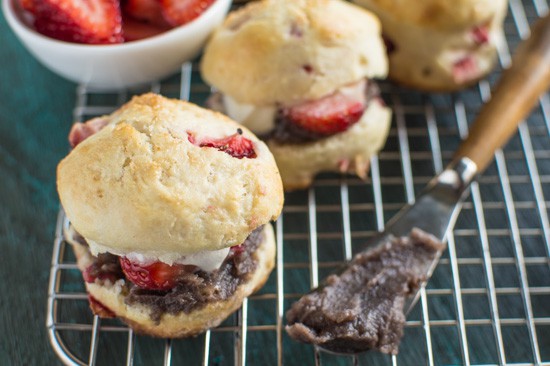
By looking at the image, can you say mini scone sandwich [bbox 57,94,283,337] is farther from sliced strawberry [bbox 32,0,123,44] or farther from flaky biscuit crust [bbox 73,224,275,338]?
sliced strawberry [bbox 32,0,123,44]

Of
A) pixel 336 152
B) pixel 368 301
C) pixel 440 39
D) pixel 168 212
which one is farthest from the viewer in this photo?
pixel 440 39

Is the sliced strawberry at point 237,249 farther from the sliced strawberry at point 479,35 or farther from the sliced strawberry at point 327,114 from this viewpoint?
the sliced strawberry at point 479,35

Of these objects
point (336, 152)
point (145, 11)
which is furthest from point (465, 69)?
point (145, 11)

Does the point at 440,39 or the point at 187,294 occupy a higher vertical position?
the point at 440,39

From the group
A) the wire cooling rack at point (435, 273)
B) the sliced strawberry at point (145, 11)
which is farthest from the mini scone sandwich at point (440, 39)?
the sliced strawberry at point (145, 11)

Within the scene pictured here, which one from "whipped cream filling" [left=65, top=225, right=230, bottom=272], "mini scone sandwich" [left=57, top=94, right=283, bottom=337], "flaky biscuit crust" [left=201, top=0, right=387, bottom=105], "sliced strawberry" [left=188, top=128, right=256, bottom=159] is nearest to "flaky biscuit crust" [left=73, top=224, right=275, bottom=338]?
"mini scone sandwich" [left=57, top=94, right=283, bottom=337]

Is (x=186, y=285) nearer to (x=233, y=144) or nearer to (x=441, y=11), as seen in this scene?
(x=233, y=144)

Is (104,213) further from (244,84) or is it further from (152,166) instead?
(244,84)
